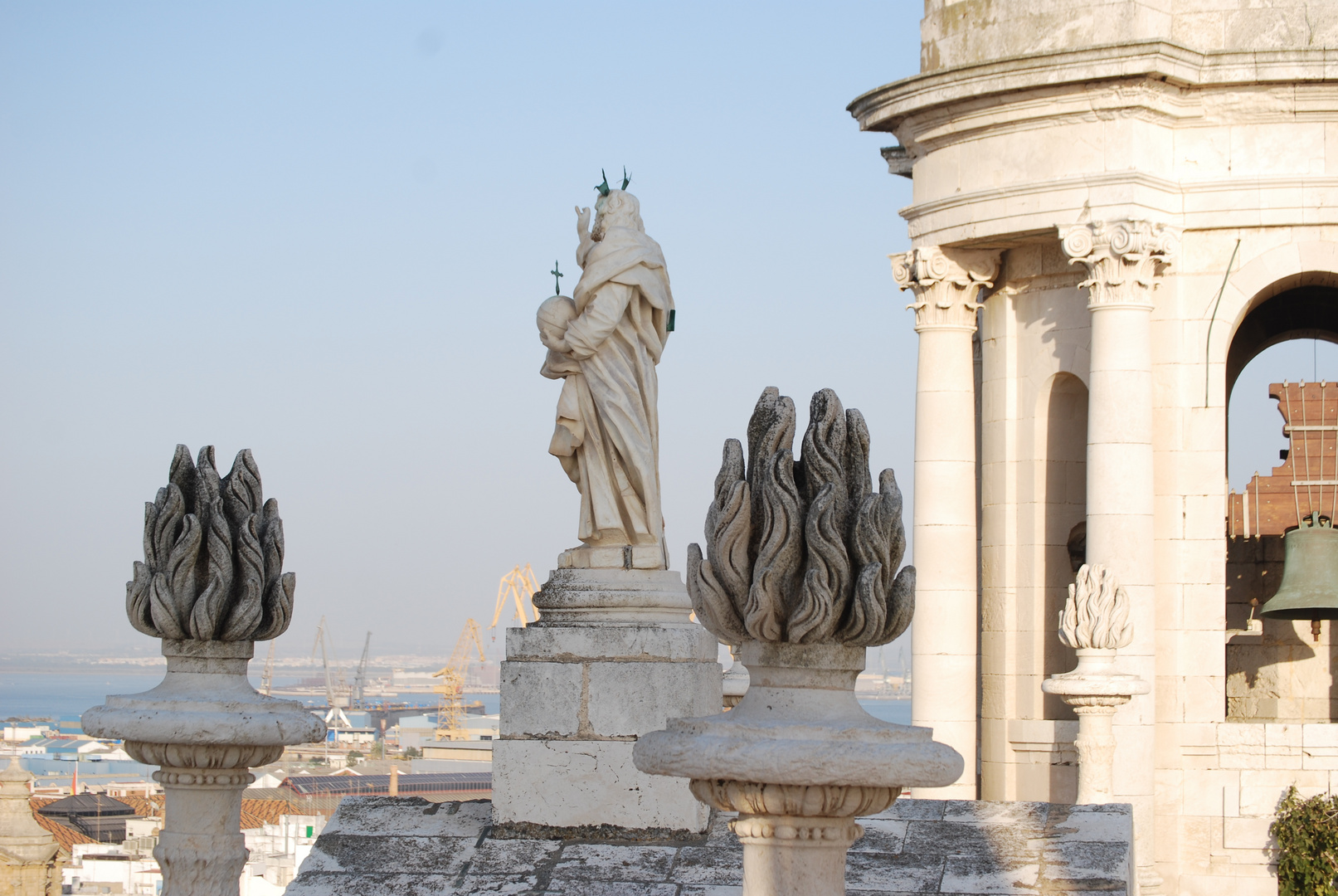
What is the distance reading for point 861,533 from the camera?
678cm

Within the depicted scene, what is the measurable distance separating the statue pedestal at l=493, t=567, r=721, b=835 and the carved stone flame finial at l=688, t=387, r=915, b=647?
3.93 metres

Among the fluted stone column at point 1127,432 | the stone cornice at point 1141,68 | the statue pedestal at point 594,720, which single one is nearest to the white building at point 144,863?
the fluted stone column at point 1127,432

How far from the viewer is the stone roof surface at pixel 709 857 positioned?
1020cm

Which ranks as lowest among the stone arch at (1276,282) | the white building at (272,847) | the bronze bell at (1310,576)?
the white building at (272,847)

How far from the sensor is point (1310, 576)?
76.0 feet

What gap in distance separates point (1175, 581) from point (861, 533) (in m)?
16.9

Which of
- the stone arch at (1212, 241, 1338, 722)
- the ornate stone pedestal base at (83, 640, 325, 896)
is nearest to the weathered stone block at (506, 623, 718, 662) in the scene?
the ornate stone pedestal base at (83, 640, 325, 896)

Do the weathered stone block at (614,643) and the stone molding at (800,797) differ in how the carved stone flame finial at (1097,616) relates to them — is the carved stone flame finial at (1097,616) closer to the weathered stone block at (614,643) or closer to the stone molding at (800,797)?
the weathered stone block at (614,643)

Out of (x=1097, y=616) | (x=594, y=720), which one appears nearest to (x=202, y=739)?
(x=594, y=720)

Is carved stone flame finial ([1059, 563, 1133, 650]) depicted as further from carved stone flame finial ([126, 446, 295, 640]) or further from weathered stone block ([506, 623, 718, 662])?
carved stone flame finial ([126, 446, 295, 640])

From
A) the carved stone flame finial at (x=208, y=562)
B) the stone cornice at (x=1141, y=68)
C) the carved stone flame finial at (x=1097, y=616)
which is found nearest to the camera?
the carved stone flame finial at (x=208, y=562)

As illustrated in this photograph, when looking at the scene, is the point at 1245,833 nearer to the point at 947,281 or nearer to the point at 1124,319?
the point at 1124,319

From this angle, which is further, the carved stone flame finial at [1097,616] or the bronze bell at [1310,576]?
the bronze bell at [1310,576]

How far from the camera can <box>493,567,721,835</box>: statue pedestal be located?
426 inches
